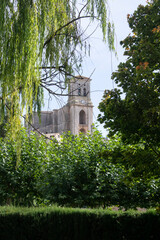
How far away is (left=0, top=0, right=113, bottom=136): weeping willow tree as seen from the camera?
2.98 metres

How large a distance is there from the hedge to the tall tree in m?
1.49

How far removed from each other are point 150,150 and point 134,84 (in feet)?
4.44

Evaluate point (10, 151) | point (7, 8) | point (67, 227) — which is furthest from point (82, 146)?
point (7, 8)

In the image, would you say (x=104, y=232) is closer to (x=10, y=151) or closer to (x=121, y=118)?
(x=121, y=118)

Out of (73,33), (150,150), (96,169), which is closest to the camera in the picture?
(73,33)

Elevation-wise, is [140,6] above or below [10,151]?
above

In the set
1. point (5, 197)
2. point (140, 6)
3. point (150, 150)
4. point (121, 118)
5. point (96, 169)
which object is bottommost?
point (5, 197)

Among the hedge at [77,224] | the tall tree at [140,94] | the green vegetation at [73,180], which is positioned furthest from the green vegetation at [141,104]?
the green vegetation at [73,180]

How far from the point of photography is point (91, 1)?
12.1 ft

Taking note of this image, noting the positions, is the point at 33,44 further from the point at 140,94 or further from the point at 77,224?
the point at 77,224

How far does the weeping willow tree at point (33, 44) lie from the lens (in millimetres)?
2977

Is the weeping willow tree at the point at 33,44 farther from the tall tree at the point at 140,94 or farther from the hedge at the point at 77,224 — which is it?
the hedge at the point at 77,224

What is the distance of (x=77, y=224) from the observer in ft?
18.8

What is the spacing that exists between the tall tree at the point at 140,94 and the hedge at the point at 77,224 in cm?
149
